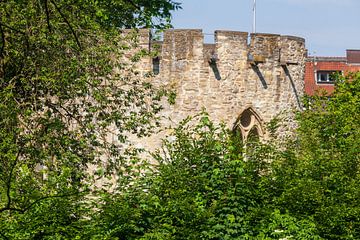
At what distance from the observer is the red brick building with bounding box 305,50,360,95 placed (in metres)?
50.4

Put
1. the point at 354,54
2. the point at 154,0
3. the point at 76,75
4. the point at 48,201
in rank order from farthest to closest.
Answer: the point at 354,54
the point at 154,0
the point at 76,75
the point at 48,201

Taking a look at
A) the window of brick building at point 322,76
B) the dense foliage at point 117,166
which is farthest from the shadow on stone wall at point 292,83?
the window of brick building at point 322,76

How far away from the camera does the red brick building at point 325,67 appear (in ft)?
165

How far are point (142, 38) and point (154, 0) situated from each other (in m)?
1.68

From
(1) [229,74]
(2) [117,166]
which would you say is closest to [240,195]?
(2) [117,166]

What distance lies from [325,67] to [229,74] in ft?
102

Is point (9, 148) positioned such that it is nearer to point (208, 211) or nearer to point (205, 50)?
point (208, 211)

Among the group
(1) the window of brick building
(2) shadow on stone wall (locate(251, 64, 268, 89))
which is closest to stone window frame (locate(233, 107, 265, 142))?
(2) shadow on stone wall (locate(251, 64, 268, 89))

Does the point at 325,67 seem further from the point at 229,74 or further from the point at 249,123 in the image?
the point at 229,74

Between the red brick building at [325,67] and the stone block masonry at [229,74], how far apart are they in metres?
27.3

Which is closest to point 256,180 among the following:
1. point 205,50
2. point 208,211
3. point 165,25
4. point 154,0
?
point 208,211

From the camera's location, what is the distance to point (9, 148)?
14.2m

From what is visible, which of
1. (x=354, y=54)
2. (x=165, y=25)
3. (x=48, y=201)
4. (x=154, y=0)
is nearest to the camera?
(x=48, y=201)

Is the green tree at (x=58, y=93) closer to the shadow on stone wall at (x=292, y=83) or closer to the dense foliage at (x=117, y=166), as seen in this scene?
the dense foliage at (x=117, y=166)
